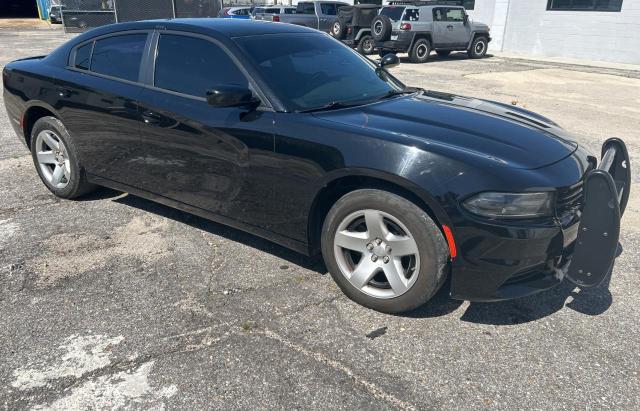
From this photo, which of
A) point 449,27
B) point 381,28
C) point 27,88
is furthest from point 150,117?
point 449,27

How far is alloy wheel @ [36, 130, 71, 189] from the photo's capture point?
4.60 meters

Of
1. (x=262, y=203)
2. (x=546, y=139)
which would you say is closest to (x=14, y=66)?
(x=262, y=203)

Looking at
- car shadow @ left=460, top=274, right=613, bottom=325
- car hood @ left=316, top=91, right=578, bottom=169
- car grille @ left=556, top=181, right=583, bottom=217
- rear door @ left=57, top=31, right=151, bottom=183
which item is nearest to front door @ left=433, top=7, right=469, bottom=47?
car hood @ left=316, top=91, right=578, bottom=169

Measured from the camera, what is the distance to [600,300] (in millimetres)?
3223

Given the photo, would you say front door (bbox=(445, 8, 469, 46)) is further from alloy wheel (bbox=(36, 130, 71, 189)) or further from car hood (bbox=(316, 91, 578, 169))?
alloy wheel (bbox=(36, 130, 71, 189))

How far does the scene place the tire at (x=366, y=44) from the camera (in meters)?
18.0

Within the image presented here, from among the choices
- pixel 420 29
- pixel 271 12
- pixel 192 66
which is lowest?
pixel 420 29

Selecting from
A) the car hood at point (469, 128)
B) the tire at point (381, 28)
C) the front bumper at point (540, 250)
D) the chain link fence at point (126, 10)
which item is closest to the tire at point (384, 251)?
the front bumper at point (540, 250)

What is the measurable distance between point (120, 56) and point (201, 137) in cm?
126

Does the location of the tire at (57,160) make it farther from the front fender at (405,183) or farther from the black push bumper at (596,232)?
the black push bumper at (596,232)

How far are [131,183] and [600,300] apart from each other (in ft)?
11.5

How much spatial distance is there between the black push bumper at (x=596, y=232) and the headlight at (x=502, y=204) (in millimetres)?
371

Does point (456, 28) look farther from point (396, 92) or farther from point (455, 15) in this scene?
point (396, 92)

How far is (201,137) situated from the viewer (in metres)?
3.49
